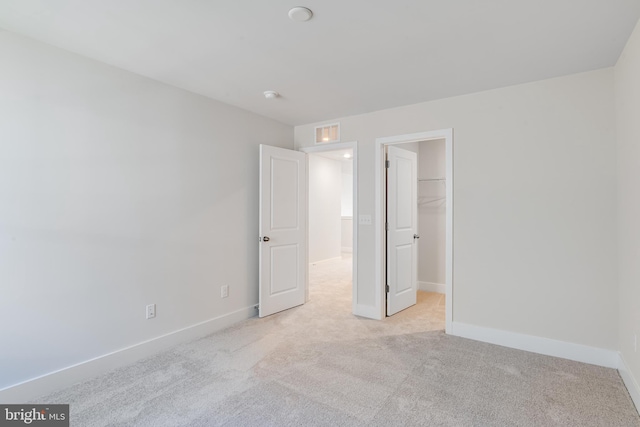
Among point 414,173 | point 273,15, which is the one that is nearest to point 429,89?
point 414,173

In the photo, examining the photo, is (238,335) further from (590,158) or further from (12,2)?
(590,158)

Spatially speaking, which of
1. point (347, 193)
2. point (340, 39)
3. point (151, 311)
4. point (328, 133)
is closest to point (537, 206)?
point (340, 39)

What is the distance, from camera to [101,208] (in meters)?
2.51

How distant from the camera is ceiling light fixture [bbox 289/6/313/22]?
1.81m

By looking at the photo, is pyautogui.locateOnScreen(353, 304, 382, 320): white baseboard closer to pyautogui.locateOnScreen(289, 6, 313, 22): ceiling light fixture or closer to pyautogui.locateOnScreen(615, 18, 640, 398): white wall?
pyautogui.locateOnScreen(615, 18, 640, 398): white wall

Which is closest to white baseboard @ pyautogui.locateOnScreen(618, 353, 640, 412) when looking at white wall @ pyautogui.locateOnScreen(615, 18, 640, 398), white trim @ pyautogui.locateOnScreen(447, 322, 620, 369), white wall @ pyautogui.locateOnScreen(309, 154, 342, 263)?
white wall @ pyautogui.locateOnScreen(615, 18, 640, 398)

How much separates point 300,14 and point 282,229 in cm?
253

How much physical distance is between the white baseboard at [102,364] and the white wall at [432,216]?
2.98 m

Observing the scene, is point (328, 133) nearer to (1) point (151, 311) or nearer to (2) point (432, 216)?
(2) point (432, 216)

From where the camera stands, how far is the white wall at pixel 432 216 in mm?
4828

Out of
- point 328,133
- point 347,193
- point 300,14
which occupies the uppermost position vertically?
point 300,14

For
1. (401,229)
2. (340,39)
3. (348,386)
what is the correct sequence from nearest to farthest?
(340,39) < (348,386) < (401,229)

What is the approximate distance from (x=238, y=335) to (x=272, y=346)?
466 millimetres

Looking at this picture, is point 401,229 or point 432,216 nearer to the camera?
point 401,229
